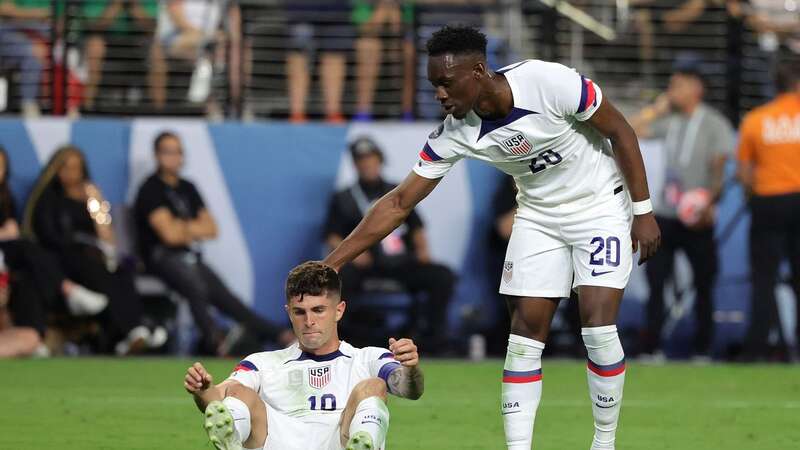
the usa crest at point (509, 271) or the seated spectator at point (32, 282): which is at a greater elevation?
the usa crest at point (509, 271)

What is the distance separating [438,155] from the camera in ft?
23.0

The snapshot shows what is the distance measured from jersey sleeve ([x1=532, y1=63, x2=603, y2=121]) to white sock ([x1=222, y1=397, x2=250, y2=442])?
202 cm

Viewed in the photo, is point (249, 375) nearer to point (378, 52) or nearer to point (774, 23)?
point (378, 52)

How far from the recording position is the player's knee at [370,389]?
630cm

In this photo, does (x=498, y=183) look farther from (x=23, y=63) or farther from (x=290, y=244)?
(x=23, y=63)

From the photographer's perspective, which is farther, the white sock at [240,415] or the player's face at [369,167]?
the player's face at [369,167]

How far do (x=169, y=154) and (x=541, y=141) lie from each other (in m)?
7.70

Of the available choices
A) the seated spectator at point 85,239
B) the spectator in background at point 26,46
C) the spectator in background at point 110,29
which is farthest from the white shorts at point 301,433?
A: the spectator in background at point 26,46

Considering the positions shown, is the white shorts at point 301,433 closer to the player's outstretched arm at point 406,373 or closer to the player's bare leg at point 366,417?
the player's bare leg at point 366,417

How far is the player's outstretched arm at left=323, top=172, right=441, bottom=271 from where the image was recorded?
22.4 ft

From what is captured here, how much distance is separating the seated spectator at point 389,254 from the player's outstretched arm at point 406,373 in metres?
7.73

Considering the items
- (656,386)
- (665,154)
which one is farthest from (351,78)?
(656,386)

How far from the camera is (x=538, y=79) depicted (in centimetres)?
694

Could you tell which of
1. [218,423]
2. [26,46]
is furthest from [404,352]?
[26,46]
